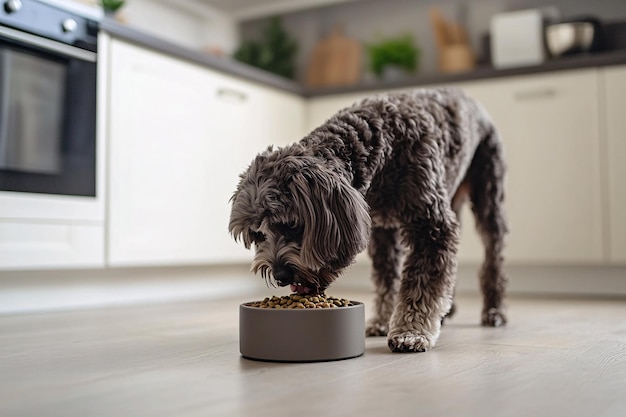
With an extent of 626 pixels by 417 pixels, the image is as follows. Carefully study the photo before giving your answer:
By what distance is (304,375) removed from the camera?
4.99 ft

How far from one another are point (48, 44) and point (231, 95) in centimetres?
117

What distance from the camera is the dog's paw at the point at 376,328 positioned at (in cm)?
223

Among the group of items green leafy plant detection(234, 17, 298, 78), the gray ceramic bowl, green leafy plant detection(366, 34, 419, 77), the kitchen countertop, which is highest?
green leafy plant detection(234, 17, 298, 78)

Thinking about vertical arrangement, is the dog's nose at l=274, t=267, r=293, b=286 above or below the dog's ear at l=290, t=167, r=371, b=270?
below

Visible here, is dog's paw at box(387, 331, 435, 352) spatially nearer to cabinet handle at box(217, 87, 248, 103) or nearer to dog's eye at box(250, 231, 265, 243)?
dog's eye at box(250, 231, 265, 243)

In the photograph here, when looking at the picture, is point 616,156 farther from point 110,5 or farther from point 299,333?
point 110,5

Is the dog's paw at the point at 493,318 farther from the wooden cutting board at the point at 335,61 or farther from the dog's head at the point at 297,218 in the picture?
the wooden cutting board at the point at 335,61

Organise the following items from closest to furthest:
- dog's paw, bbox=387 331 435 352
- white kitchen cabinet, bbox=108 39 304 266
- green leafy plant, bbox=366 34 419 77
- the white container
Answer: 1. dog's paw, bbox=387 331 435 352
2. white kitchen cabinet, bbox=108 39 304 266
3. the white container
4. green leafy plant, bbox=366 34 419 77

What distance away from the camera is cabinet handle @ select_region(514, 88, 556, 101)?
3674 mm

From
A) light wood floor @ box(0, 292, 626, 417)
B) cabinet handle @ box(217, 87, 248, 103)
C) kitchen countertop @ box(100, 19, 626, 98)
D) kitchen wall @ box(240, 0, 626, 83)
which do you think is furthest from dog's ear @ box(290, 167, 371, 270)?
kitchen wall @ box(240, 0, 626, 83)

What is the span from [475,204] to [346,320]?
3.46 ft

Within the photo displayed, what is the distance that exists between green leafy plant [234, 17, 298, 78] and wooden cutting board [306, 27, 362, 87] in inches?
6.7

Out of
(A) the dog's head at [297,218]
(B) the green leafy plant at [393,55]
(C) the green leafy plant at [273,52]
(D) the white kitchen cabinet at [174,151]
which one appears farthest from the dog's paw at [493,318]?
(C) the green leafy plant at [273,52]

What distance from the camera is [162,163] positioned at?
10.9ft
